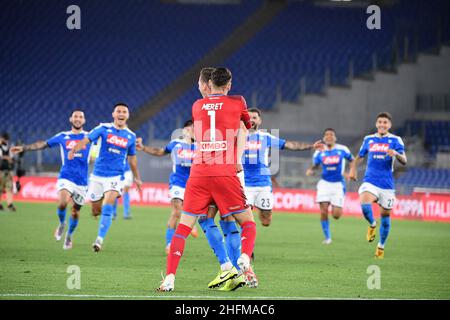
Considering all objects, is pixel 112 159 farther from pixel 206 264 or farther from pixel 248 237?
A: pixel 248 237

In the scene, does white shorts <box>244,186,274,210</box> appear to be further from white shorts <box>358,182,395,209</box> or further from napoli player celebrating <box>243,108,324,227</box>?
white shorts <box>358,182,395,209</box>

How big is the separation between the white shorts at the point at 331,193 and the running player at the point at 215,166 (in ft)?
31.6

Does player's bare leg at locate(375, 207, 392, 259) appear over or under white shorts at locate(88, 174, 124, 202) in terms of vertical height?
under

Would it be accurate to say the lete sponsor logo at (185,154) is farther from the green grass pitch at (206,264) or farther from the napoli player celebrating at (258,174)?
the green grass pitch at (206,264)

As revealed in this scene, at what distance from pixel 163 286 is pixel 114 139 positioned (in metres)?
5.88

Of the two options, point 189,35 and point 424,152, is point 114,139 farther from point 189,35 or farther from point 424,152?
point 189,35

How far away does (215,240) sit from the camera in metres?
9.84

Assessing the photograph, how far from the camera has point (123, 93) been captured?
35.3m

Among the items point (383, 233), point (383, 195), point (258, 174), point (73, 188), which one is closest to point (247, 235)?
point (258, 174)

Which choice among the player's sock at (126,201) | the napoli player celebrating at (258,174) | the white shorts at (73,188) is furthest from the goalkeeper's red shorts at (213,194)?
the player's sock at (126,201)

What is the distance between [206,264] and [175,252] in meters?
3.79

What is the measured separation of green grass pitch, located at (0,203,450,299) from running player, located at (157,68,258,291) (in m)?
0.53

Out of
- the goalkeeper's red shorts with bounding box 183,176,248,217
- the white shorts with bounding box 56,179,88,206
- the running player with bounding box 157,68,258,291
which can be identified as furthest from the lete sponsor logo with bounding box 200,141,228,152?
the white shorts with bounding box 56,179,88,206

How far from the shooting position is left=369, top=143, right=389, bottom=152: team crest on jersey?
14.9 meters
